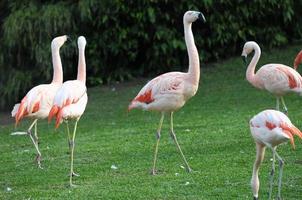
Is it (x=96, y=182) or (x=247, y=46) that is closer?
(x=96, y=182)

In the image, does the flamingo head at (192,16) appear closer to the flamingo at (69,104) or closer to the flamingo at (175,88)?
the flamingo at (175,88)

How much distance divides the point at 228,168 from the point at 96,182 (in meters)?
1.44

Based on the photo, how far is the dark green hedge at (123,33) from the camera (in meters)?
16.1

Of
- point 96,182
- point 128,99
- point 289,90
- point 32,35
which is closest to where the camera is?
point 96,182

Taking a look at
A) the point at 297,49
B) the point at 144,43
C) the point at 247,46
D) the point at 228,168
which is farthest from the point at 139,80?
the point at 228,168

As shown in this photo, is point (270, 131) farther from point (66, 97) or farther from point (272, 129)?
point (66, 97)

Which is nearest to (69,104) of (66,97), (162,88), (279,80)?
(66,97)

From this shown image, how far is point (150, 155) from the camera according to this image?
9.23 meters

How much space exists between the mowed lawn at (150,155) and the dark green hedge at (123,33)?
6.68 feet

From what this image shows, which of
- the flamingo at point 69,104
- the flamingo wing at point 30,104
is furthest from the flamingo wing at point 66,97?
the flamingo wing at point 30,104

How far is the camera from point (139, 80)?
16.7 meters

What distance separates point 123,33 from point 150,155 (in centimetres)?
737

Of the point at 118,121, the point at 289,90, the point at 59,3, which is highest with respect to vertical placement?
the point at 59,3

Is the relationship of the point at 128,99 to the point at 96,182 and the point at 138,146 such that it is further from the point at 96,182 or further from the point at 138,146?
the point at 96,182
